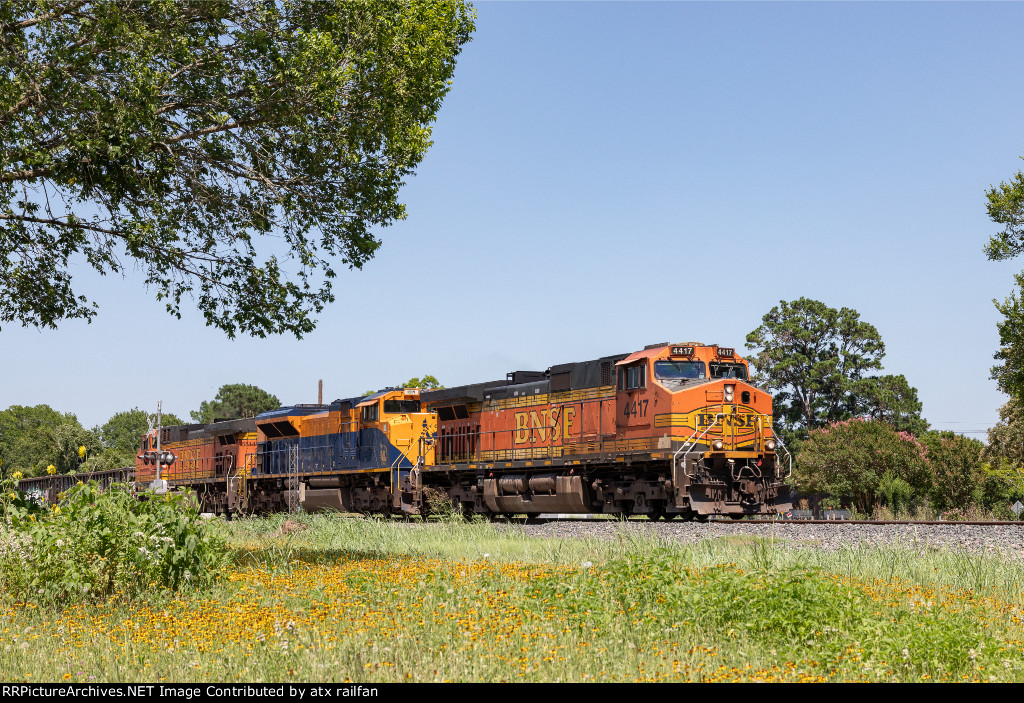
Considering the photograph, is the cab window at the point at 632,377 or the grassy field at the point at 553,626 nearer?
the grassy field at the point at 553,626

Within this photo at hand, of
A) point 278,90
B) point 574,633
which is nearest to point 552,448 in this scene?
point 278,90

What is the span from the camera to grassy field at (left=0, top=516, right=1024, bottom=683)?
649cm

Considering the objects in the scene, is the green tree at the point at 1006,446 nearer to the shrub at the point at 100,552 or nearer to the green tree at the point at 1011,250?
the green tree at the point at 1011,250

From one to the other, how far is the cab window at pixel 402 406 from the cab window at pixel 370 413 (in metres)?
0.35

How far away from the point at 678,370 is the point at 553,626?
542 inches

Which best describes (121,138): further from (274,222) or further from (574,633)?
(574,633)

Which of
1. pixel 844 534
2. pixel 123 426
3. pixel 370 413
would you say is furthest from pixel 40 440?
pixel 844 534

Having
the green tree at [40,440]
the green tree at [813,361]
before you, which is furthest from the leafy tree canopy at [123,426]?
the green tree at [813,361]

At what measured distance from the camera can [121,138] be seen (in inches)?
425

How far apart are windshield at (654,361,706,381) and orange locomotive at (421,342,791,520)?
0.9 inches

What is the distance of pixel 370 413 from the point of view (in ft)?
92.5

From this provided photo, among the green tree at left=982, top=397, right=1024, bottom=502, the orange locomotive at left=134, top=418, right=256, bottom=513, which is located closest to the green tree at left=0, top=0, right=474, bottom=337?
the orange locomotive at left=134, top=418, right=256, bottom=513

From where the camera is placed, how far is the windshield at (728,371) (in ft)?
69.1
